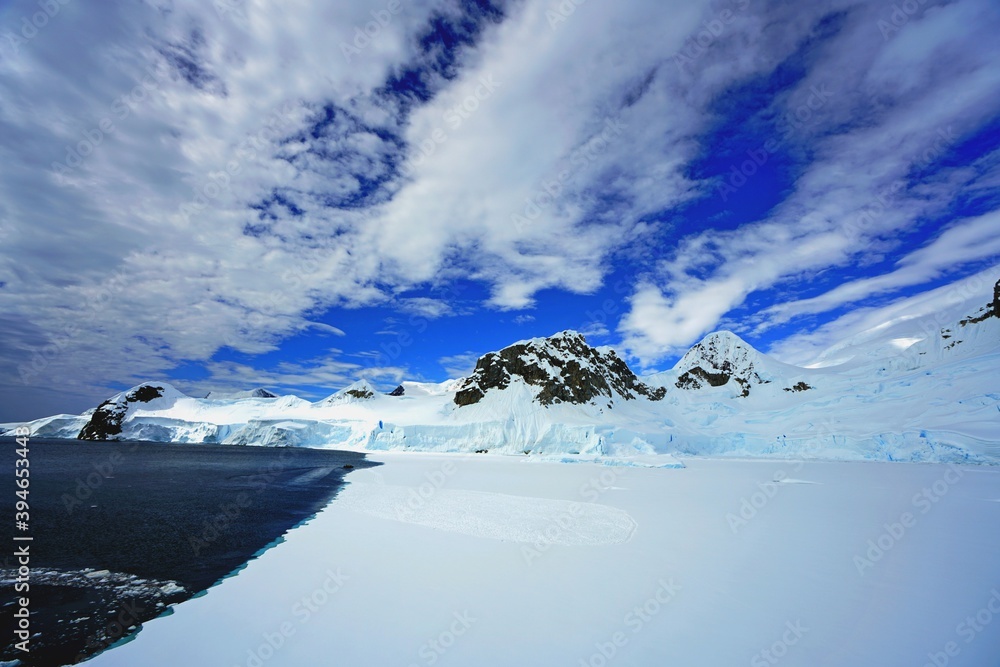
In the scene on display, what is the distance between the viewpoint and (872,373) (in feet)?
200

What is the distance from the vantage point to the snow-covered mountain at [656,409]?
41125 mm

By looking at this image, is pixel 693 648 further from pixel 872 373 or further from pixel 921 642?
pixel 872 373

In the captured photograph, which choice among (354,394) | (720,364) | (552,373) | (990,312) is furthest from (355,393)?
(990,312)

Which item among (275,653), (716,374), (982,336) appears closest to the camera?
(275,653)

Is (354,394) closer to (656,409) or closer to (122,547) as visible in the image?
(656,409)

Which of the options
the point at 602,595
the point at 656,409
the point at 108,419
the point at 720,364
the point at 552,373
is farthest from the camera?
the point at 720,364

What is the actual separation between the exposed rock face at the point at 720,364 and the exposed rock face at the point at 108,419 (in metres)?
130

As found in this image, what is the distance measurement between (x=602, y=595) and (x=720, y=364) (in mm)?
110246

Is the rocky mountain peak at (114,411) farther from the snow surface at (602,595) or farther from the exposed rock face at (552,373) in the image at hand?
the snow surface at (602,595)

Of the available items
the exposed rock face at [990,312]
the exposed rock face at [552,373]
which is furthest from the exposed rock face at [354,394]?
the exposed rock face at [990,312]

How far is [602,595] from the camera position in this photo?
20.0 ft

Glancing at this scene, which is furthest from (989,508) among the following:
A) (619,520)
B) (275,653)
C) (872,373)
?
(872,373)

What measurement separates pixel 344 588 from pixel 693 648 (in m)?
5.02

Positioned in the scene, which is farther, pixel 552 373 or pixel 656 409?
pixel 656 409
